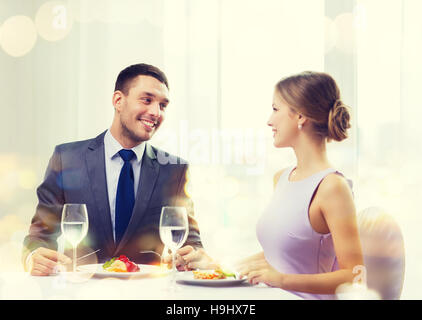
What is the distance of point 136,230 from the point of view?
234 centimetres

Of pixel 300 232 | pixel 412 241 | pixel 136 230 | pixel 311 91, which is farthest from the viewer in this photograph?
pixel 412 241

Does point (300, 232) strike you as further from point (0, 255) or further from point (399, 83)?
point (0, 255)

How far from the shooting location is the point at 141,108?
102 inches

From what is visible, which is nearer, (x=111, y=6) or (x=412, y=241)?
(x=412, y=241)

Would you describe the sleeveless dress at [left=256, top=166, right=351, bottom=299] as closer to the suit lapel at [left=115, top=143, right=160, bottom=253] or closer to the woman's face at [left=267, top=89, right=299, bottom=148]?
the woman's face at [left=267, top=89, right=299, bottom=148]

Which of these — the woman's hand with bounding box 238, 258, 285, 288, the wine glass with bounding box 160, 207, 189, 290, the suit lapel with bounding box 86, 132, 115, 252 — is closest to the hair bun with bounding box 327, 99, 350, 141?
the woman's hand with bounding box 238, 258, 285, 288

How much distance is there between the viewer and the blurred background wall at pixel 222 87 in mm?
3021

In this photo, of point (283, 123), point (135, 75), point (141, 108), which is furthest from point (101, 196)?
point (283, 123)

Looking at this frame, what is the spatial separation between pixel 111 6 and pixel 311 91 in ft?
6.61

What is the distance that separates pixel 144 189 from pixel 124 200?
0.37ft

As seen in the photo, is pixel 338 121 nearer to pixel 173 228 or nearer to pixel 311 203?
pixel 311 203

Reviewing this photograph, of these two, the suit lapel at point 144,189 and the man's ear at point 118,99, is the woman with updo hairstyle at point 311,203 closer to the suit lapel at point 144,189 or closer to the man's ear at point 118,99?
the suit lapel at point 144,189

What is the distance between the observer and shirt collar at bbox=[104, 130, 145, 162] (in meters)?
2.50

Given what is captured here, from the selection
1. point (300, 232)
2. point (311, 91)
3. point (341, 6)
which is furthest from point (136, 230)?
point (341, 6)
